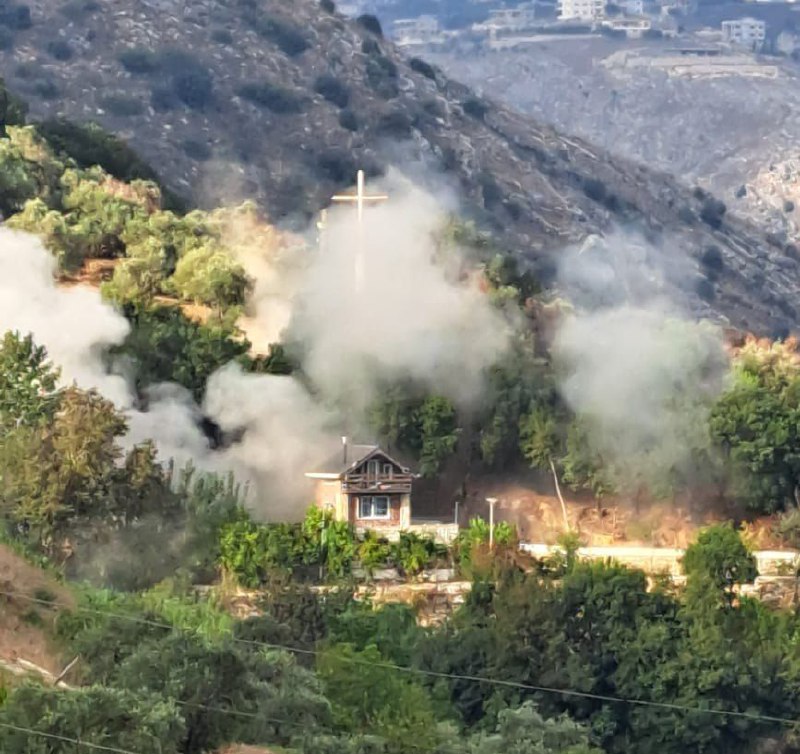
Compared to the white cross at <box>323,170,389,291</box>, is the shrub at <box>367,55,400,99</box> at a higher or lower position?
higher

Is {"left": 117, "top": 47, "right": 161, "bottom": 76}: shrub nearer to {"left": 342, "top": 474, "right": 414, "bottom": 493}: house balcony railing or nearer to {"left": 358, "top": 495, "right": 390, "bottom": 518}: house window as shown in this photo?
{"left": 358, "top": 495, "right": 390, "bottom": 518}: house window

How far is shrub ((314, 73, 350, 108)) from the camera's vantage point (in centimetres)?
14712

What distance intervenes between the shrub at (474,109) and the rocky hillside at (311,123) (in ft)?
0.33

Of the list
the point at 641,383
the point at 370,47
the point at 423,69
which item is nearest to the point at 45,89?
the point at 370,47

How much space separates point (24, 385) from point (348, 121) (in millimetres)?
76260

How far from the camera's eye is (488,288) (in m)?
83.5

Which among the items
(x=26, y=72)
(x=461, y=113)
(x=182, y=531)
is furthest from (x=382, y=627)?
(x=461, y=113)

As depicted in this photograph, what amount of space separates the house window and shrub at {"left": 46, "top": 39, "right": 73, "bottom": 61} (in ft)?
260

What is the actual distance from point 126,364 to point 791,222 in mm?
125895

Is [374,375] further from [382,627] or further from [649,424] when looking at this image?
[382,627]

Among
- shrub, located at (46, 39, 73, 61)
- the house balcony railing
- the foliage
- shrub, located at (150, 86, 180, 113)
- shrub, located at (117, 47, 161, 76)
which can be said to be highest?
shrub, located at (46, 39, 73, 61)

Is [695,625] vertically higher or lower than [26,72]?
lower

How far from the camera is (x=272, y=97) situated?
5778 inches

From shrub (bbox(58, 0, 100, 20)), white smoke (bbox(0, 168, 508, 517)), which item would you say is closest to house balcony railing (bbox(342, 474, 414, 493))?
white smoke (bbox(0, 168, 508, 517))
